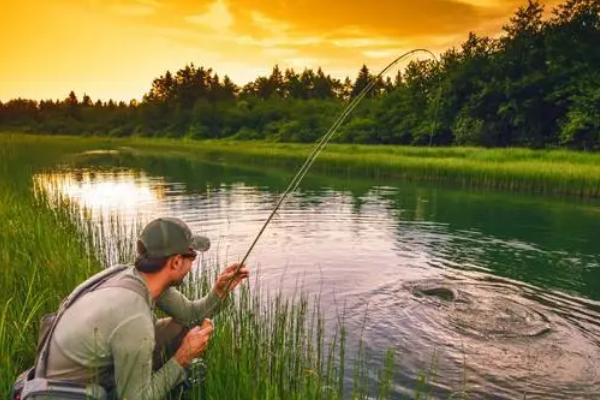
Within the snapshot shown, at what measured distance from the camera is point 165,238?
10.9 ft

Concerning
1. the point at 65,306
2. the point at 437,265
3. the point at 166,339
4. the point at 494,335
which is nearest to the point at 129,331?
the point at 65,306

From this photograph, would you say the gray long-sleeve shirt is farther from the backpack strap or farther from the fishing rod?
the fishing rod

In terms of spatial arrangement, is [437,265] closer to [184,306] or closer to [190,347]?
[184,306]

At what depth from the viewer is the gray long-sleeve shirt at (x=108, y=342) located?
2973 mm

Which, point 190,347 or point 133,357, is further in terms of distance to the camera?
point 190,347

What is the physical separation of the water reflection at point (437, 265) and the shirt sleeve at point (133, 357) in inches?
111

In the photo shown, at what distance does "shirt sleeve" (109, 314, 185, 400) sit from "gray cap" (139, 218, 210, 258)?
46cm

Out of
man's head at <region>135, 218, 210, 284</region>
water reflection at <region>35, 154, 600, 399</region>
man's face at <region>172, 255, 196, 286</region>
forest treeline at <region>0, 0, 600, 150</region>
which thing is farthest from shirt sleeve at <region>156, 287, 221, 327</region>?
forest treeline at <region>0, 0, 600, 150</region>

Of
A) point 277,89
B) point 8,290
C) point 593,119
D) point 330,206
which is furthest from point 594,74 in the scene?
point 277,89

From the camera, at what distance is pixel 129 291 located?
3.05 m

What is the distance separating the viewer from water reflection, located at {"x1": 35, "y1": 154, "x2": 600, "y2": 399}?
698 centimetres

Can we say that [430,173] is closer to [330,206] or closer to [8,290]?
[330,206]

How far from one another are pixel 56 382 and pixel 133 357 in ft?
1.63

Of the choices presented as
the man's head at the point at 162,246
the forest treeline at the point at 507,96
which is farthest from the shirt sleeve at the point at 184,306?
the forest treeline at the point at 507,96
